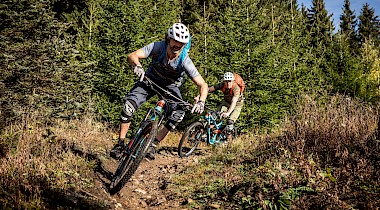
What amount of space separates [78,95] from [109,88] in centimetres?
126

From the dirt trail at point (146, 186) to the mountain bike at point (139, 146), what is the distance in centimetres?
26

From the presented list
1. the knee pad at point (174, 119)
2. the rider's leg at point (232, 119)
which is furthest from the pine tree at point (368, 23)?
the knee pad at point (174, 119)

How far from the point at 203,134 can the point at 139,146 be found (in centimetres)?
425

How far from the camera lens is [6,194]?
11.2 ft

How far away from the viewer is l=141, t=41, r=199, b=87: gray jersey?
4996 millimetres

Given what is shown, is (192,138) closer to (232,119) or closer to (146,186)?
(232,119)

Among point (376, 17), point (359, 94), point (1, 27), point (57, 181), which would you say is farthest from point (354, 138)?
point (376, 17)

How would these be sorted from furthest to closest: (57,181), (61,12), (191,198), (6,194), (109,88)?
(61,12)
(109,88)
(191,198)
(57,181)
(6,194)

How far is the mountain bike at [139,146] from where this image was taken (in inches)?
179

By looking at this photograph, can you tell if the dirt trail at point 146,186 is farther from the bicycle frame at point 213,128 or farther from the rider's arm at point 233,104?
the rider's arm at point 233,104

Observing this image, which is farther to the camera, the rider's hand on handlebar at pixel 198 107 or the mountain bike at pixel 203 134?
the mountain bike at pixel 203 134

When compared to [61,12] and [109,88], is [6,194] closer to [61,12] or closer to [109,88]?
[109,88]

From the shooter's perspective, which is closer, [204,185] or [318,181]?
[318,181]

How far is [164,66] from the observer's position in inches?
202
